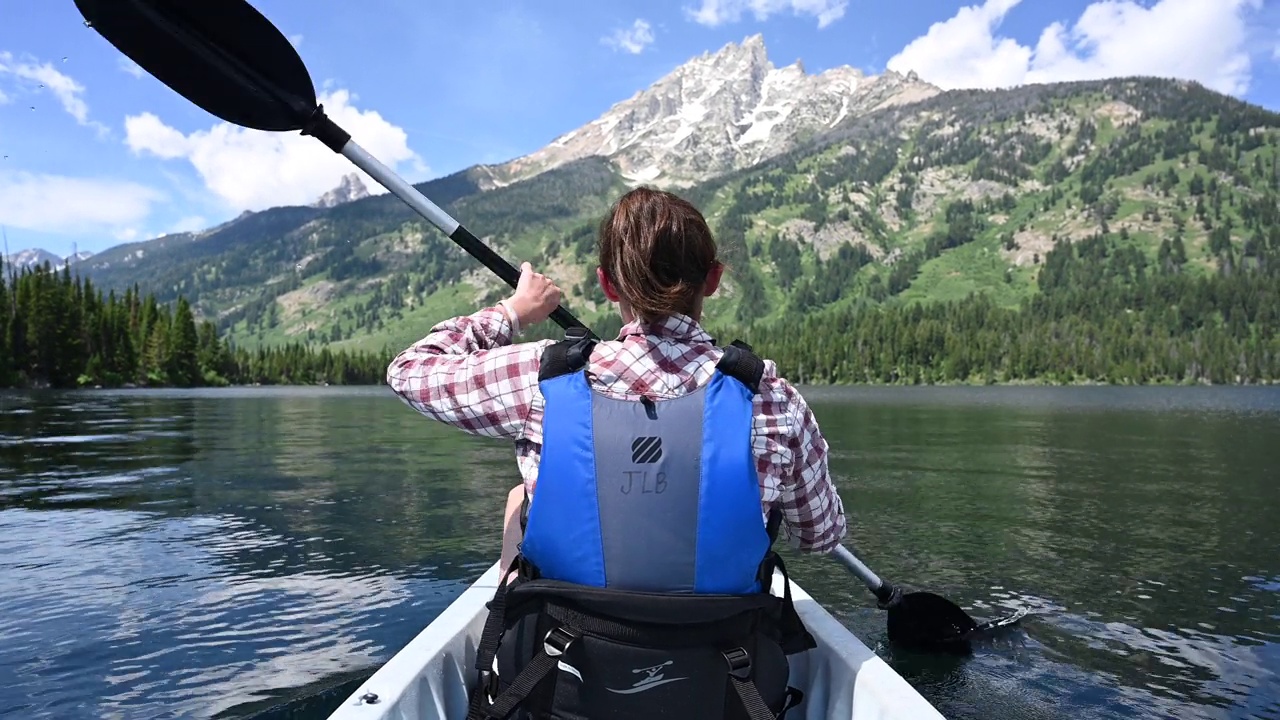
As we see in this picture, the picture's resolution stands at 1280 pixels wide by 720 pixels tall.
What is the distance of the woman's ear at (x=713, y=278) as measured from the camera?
3.70 m

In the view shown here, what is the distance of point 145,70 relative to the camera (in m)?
5.11

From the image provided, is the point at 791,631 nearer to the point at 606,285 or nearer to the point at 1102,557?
the point at 606,285

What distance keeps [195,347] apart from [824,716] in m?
155

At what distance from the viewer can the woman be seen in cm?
347

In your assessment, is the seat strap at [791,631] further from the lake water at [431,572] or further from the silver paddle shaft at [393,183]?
the lake water at [431,572]

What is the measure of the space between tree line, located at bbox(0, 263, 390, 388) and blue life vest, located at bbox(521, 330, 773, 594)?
129 meters

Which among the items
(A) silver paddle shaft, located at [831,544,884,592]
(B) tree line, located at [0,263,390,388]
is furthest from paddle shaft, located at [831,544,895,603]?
(B) tree line, located at [0,263,390,388]

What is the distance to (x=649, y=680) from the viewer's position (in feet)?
11.3

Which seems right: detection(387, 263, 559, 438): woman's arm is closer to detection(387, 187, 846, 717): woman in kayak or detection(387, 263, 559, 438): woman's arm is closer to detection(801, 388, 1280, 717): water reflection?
detection(387, 187, 846, 717): woman in kayak

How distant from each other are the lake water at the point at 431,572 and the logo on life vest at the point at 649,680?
20.2 feet

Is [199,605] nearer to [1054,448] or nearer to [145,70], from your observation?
[145,70]

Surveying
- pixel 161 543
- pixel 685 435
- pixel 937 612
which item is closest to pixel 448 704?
pixel 685 435

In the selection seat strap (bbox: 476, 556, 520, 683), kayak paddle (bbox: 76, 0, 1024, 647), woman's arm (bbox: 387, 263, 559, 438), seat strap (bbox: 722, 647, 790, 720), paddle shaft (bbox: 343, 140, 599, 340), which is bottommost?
seat strap (bbox: 722, 647, 790, 720)

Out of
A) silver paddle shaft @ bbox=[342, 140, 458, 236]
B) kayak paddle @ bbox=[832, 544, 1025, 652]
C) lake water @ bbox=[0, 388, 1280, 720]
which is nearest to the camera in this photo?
silver paddle shaft @ bbox=[342, 140, 458, 236]
